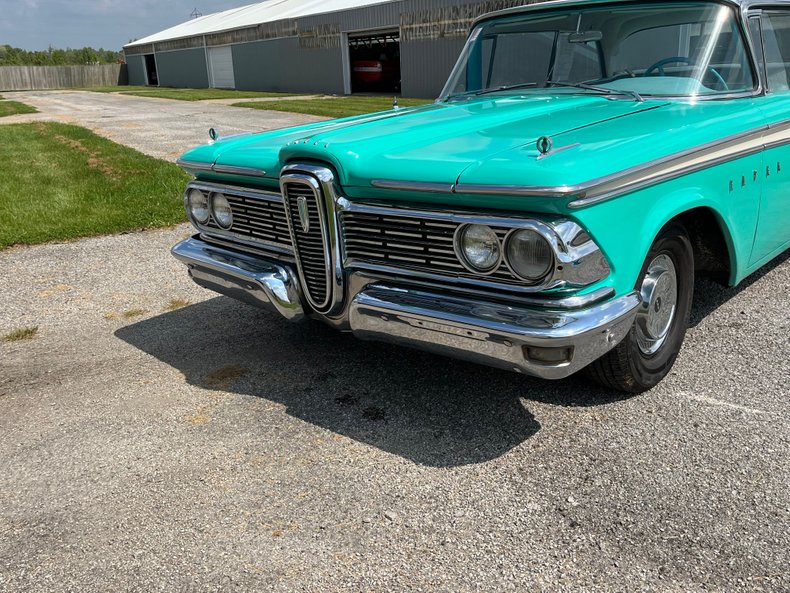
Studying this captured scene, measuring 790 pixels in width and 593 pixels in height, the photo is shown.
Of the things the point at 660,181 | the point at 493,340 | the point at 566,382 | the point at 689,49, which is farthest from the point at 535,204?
the point at 689,49

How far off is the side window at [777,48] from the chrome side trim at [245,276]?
2753mm

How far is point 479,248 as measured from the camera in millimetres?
2578

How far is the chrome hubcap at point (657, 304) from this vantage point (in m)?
3.01

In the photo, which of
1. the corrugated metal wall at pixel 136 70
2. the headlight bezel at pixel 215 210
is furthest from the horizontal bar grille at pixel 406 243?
the corrugated metal wall at pixel 136 70

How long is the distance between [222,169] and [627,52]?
2.15 metres

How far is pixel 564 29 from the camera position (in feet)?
13.0

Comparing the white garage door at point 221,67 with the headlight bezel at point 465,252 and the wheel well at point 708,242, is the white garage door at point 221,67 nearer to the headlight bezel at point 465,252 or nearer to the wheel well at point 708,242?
the wheel well at point 708,242

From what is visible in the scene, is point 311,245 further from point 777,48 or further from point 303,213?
point 777,48

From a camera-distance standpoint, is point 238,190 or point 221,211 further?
point 221,211

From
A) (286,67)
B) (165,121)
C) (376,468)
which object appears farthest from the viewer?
(286,67)

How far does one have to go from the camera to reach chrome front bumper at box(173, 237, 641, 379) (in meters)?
2.45

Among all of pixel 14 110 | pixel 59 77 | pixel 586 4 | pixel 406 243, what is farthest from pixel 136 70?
pixel 406 243

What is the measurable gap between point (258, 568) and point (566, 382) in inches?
66.3

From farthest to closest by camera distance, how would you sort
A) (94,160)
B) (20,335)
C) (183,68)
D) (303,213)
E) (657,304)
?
1. (183,68)
2. (94,160)
3. (20,335)
4. (657,304)
5. (303,213)
